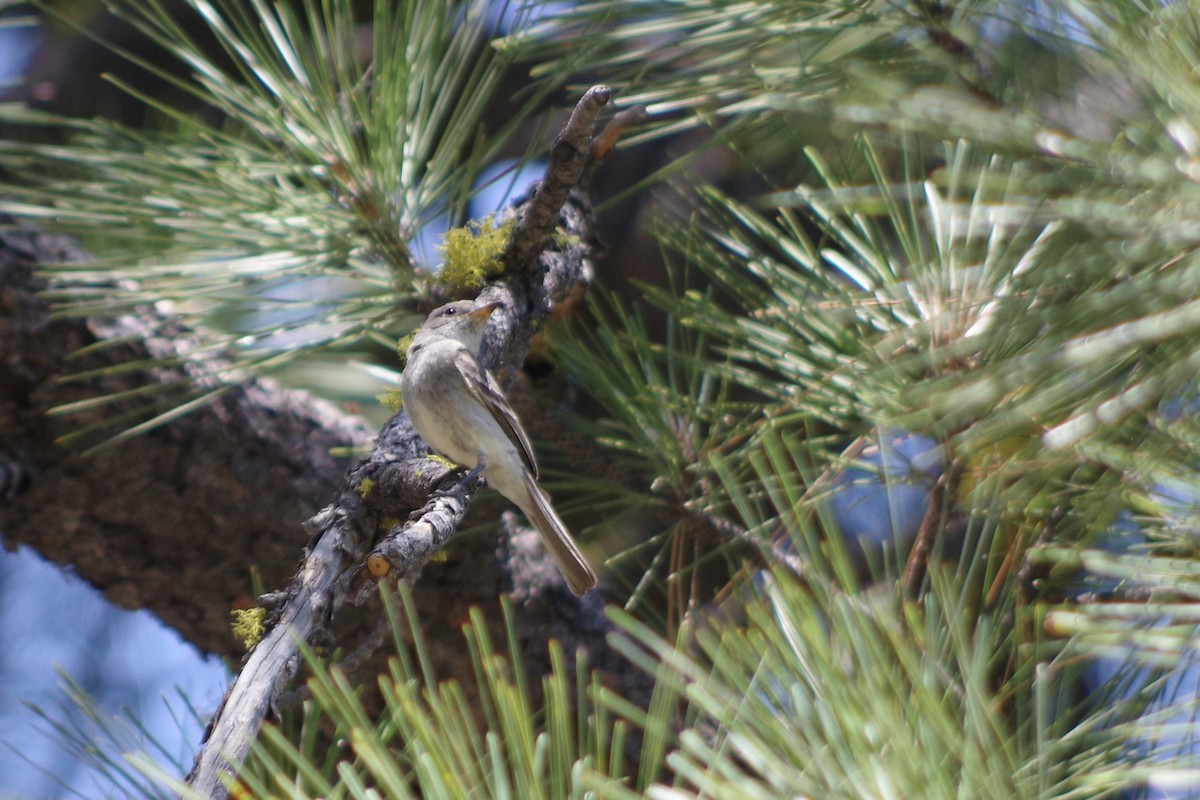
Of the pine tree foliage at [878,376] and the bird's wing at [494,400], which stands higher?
the pine tree foliage at [878,376]

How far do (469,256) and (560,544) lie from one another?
28.5 inches

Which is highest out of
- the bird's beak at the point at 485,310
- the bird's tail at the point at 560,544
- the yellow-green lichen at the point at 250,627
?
the bird's beak at the point at 485,310

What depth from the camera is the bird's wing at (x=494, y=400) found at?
2477 mm

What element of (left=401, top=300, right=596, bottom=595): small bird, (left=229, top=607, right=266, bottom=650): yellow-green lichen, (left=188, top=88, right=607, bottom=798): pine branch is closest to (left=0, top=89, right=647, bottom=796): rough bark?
(left=188, top=88, right=607, bottom=798): pine branch

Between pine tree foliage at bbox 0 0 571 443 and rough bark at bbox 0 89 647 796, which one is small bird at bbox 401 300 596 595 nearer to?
pine tree foliage at bbox 0 0 571 443

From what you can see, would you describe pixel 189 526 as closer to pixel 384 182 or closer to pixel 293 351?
pixel 293 351

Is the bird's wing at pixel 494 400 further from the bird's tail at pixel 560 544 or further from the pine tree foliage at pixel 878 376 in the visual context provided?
the pine tree foliage at pixel 878 376

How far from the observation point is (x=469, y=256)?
2389mm

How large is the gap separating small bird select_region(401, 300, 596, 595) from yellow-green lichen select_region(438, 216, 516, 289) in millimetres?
58

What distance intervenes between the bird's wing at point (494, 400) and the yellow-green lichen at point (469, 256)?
0.17 metres

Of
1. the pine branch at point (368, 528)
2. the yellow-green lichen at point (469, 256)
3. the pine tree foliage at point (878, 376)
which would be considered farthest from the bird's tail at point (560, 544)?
the yellow-green lichen at point (469, 256)

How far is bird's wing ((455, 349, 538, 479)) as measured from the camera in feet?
8.13

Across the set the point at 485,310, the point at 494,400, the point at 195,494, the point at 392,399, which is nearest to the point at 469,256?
the point at 485,310

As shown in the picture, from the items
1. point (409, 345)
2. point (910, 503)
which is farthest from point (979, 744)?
point (910, 503)
